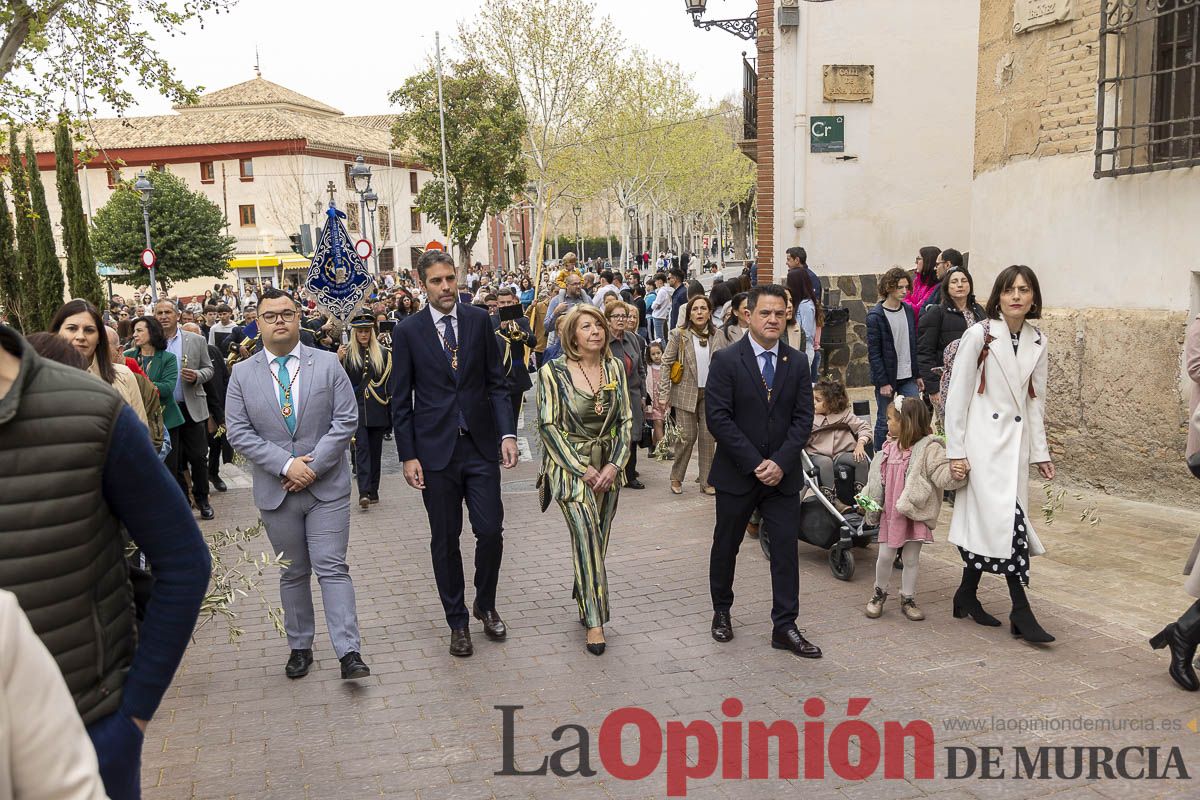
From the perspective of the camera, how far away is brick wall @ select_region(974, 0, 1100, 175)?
920 centimetres

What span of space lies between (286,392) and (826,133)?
11.7m

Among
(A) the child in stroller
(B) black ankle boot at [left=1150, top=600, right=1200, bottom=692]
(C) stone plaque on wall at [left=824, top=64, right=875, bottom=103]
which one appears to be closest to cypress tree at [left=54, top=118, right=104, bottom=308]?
(C) stone plaque on wall at [left=824, top=64, right=875, bottom=103]

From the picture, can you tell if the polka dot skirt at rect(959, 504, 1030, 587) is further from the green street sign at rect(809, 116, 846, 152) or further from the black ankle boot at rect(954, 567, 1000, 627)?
the green street sign at rect(809, 116, 846, 152)

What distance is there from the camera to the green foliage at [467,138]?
43.5 meters

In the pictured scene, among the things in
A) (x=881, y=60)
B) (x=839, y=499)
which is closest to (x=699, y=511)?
(x=839, y=499)

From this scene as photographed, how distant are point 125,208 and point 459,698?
5229 centimetres

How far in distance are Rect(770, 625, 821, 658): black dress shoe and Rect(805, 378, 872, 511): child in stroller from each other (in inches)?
67.5

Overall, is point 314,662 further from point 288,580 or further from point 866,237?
point 866,237

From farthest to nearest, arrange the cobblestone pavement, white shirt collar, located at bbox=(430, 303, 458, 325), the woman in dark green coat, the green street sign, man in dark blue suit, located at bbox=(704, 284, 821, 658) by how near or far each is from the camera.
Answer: the green street sign < the woman in dark green coat < white shirt collar, located at bbox=(430, 303, 458, 325) < man in dark blue suit, located at bbox=(704, 284, 821, 658) < the cobblestone pavement

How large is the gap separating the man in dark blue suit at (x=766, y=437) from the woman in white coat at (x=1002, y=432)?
0.89 meters

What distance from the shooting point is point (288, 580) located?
19.0 ft

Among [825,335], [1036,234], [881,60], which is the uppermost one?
[881,60]

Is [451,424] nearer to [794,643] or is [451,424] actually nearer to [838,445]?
[794,643]

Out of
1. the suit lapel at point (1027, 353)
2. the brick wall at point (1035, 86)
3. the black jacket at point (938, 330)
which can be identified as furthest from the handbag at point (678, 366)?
the suit lapel at point (1027, 353)
